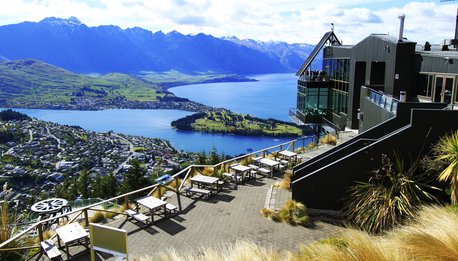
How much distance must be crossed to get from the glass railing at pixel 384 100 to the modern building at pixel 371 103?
→ 40 millimetres

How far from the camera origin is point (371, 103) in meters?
15.5

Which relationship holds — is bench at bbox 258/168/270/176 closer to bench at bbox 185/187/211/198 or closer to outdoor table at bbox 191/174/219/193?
outdoor table at bbox 191/174/219/193

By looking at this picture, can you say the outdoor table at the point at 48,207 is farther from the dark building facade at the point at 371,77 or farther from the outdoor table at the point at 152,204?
the dark building facade at the point at 371,77

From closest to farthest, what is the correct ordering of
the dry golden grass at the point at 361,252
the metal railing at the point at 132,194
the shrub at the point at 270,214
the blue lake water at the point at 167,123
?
the dry golden grass at the point at 361,252 → the metal railing at the point at 132,194 → the shrub at the point at 270,214 → the blue lake water at the point at 167,123

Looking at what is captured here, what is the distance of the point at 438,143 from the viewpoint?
9289 mm

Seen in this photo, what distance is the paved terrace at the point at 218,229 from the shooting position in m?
8.72

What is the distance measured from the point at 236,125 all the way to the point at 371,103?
116958mm

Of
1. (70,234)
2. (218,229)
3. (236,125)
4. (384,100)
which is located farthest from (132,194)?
(236,125)

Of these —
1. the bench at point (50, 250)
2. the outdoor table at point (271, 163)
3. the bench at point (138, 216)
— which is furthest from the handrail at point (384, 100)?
the bench at point (50, 250)

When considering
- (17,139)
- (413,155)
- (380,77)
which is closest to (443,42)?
(380,77)

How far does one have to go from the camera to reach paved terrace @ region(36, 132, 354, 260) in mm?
8723

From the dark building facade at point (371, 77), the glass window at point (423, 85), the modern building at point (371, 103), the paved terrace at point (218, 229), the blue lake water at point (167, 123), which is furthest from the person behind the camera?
the blue lake water at point (167, 123)

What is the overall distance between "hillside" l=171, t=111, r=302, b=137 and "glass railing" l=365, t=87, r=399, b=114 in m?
95.8

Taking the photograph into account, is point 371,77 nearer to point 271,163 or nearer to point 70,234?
point 271,163
